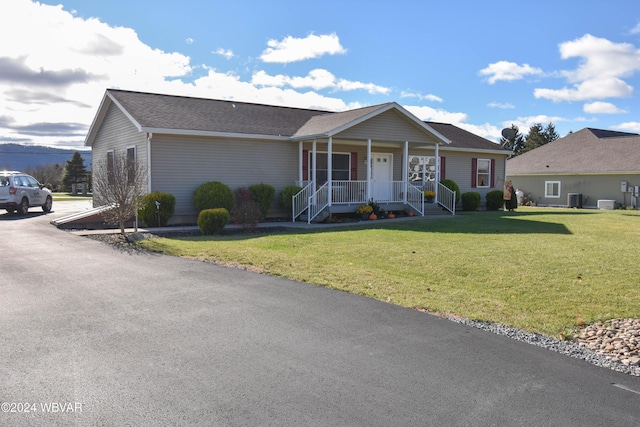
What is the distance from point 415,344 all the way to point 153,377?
101 inches

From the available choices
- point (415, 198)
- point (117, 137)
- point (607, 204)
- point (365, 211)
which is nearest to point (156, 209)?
point (117, 137)

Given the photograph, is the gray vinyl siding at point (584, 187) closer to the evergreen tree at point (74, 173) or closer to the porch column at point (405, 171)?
the porch column at point (405, 171)

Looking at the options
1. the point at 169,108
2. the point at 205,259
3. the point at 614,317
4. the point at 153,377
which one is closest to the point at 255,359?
the point at 153,377

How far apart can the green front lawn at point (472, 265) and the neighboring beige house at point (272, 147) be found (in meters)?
4.21

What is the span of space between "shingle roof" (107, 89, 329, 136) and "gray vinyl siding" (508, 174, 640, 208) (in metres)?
20.3

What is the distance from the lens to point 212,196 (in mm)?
16016

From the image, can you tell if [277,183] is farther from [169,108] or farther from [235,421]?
[235,421]

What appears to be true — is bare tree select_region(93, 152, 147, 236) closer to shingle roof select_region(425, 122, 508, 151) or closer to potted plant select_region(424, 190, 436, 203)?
potted plant select_region(424, 190, 436, 203)

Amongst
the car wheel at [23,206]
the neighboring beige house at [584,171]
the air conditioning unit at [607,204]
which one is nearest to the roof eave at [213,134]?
the car wheel at [23,206]

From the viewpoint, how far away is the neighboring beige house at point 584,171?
28781 mm

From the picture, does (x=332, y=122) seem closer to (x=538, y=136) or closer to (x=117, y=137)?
(x=117, y=137)

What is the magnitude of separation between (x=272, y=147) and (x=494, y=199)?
472 inches

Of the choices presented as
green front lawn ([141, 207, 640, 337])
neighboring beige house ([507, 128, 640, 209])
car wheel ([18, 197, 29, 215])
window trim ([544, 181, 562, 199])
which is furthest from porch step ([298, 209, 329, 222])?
window trim ([544, 181, 562, 199])

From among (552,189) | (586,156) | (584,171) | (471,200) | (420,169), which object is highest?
(586,156)
